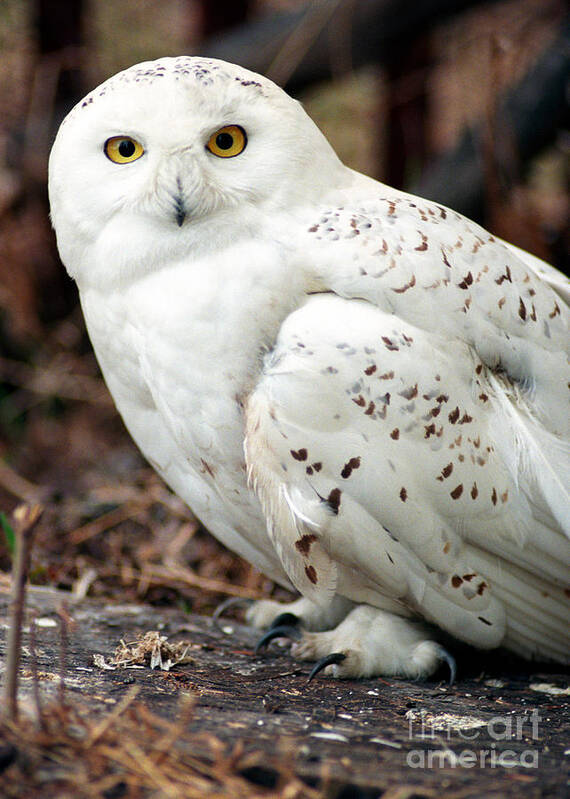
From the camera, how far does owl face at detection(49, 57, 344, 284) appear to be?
2113 mm

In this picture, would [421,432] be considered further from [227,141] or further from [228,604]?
[228,604]

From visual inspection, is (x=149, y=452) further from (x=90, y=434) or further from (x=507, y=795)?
(x=90, y=434)

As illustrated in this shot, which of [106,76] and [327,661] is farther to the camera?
[106,76]

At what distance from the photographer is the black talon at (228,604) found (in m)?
2.91

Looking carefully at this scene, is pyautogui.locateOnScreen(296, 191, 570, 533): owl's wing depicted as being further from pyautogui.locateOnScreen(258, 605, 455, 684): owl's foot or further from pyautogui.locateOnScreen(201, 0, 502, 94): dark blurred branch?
pyautogui.locateOnScreen(201, 0, 502, 94): dark blurred branch

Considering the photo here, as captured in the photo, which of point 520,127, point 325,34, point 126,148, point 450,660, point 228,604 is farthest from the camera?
point 325,34

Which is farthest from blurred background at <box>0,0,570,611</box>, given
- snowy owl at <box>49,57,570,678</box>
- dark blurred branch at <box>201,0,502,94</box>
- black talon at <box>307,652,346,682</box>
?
snowy owl at <box>49,57,570,678</box>

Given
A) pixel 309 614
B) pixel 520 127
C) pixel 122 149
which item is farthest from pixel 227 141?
pixel 520 127

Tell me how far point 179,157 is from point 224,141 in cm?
14

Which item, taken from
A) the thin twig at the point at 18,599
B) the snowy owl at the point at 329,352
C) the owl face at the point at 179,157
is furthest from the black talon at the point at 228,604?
the thin twig at the point at 18,599

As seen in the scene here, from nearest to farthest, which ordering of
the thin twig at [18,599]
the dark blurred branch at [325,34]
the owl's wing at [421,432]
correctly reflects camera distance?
the thin twig at [18,599] → the owl's wing at [421,432] → the dark blurred branch at [325,34]

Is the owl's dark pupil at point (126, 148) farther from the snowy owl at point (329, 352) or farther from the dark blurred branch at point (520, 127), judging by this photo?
the dark blurred branch at point (520, 127)

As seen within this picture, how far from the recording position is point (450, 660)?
7.58 feet

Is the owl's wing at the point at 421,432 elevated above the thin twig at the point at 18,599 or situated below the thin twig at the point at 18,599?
above
